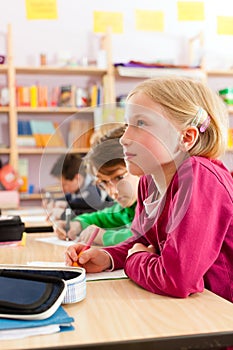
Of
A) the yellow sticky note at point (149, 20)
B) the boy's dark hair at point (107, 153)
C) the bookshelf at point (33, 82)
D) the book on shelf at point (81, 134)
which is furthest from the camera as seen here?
the yellow sticky note at point (149, 20)

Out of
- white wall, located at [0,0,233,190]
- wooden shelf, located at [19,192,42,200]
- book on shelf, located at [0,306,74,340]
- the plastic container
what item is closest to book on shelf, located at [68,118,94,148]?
book on shelf, located at [0,306,74,340]

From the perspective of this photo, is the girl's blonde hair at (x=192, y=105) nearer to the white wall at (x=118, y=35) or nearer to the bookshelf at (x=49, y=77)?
the bookshelf at (x=49, y=77)

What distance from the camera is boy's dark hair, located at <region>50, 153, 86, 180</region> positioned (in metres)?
1.39

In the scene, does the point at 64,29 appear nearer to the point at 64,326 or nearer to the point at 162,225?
the point at 162,225

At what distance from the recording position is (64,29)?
467cm

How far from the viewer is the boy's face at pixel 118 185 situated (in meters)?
1.48

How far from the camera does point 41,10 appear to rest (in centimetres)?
445

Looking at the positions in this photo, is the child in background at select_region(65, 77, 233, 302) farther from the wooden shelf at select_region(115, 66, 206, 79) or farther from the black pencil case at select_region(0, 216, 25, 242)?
the wooden shelf at select_region(115, 66, 206, 79)

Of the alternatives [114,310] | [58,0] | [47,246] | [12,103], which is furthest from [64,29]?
[114,310]

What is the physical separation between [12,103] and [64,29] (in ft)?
2.93

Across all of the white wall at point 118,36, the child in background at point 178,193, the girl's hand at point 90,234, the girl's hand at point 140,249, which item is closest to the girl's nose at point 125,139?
the child in background at point 178,193

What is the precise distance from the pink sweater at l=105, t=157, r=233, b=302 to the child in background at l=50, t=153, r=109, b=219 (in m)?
0.41

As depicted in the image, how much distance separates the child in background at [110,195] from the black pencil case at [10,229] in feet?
0.39

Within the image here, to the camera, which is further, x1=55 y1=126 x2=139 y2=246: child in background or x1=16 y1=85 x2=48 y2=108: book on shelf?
x1=16 y1=85 x2=48 y2=108: book on shelf
